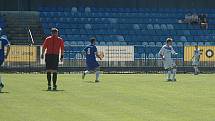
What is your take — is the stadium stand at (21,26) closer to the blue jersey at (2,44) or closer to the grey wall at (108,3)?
the grey wall at (108,3)

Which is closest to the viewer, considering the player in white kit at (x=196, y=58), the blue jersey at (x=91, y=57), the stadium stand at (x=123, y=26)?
the blue jersey at (x=91, y=57)

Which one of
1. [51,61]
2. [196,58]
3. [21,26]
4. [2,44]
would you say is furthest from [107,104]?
[21,26]

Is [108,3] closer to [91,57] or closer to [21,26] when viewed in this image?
[21,26]

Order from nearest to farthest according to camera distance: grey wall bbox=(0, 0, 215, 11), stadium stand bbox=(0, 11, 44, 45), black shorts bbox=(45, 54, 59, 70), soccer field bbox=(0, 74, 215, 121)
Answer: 1. soccer field bbox=(0, 74, 215, 121)
2. black shorts bbox=(45, 54, 59, 70)
3. stadium stand bbox=(0, 11, 44, 45)
4. grey wall bbox=(0, 0, 215, 11)

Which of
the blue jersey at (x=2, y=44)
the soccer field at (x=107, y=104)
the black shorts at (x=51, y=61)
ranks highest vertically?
the blue jersey at (x=2, y=44)

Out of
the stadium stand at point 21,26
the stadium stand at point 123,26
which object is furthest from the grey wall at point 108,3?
the stadium stand at point 123,26

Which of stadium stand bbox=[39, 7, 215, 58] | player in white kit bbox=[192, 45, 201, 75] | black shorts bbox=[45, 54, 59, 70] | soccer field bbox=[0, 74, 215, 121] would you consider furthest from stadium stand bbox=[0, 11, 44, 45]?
soccer field bbox=[0, 74, 215, 121]

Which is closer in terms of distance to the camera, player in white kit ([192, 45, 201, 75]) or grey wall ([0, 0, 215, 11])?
player in white kit ([192, 45, 201, 75])

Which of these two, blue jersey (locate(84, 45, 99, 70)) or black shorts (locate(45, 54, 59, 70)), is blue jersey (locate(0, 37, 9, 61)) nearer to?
black shorts (locate(45, 54, 59, 70))

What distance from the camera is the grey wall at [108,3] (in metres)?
55.6

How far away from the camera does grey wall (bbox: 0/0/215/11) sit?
5559 centimetres

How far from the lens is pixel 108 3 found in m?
58.2

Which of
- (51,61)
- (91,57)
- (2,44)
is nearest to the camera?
(2,44)

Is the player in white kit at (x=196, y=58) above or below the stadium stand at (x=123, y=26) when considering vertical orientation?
below
